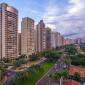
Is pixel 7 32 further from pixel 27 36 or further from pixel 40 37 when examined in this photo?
pixel 40 37

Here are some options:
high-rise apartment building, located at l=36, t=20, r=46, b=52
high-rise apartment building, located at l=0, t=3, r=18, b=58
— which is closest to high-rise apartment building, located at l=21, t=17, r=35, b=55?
high-rise apartment building, located at l=36, t=20, r=46, b=52

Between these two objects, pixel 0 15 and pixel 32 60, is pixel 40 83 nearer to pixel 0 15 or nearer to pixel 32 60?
pixel 32 60

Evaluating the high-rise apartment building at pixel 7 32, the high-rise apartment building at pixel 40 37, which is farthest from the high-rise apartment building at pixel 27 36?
the high-rise apartment building at pixel 7 32

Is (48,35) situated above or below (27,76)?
above

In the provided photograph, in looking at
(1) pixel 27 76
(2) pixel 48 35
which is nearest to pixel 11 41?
(1) pixel 27 76

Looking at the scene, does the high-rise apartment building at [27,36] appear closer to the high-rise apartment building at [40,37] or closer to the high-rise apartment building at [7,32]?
the high-rise apartment building at [40,37]

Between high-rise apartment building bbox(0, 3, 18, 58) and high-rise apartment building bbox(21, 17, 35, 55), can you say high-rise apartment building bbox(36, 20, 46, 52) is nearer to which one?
high-rise apartment building bbox(21, 17, 35, 55)
